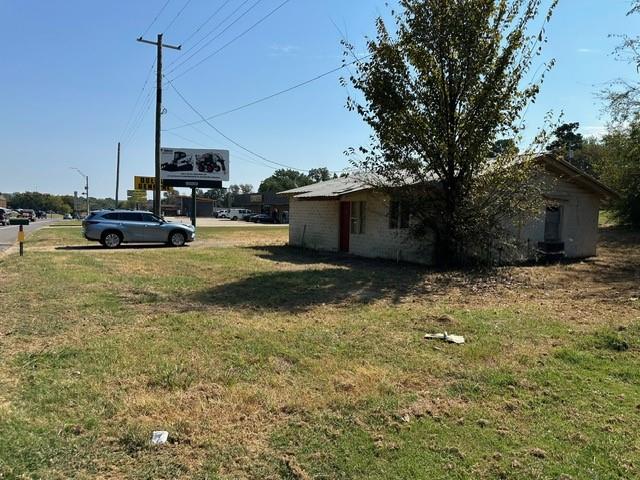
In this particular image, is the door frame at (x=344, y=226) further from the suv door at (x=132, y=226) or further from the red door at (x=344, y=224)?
the suv door at (x=132, y=226)

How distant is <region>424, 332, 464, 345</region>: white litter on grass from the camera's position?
705 cm

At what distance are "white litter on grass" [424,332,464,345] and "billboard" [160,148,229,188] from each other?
37045 millimetres

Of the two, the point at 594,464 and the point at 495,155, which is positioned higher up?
the point at 495,155

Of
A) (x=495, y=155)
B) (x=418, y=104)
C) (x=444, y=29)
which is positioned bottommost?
(x=495, y=155)

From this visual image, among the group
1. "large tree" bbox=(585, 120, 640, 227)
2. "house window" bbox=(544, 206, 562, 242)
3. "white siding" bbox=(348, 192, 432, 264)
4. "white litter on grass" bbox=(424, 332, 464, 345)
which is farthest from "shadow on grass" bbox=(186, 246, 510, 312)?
"large tree" bbox=(585, 120, 640, 227)

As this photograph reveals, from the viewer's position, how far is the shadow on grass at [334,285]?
10.0m

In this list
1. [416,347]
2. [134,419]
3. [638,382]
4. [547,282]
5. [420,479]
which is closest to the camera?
[420,479]

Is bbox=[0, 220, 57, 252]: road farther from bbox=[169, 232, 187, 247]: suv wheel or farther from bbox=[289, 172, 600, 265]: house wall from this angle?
bbox=[289, 172, 600, 265]: house wall

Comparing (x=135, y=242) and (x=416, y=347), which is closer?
(x=416, y=347)

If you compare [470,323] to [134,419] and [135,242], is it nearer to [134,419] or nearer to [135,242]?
[134,419]

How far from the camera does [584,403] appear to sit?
484 cm

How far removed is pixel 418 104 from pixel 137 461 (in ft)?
Answer: 41.3

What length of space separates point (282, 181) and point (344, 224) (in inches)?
5162

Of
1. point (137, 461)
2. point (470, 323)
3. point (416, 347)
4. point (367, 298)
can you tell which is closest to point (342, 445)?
point (137, 461)
